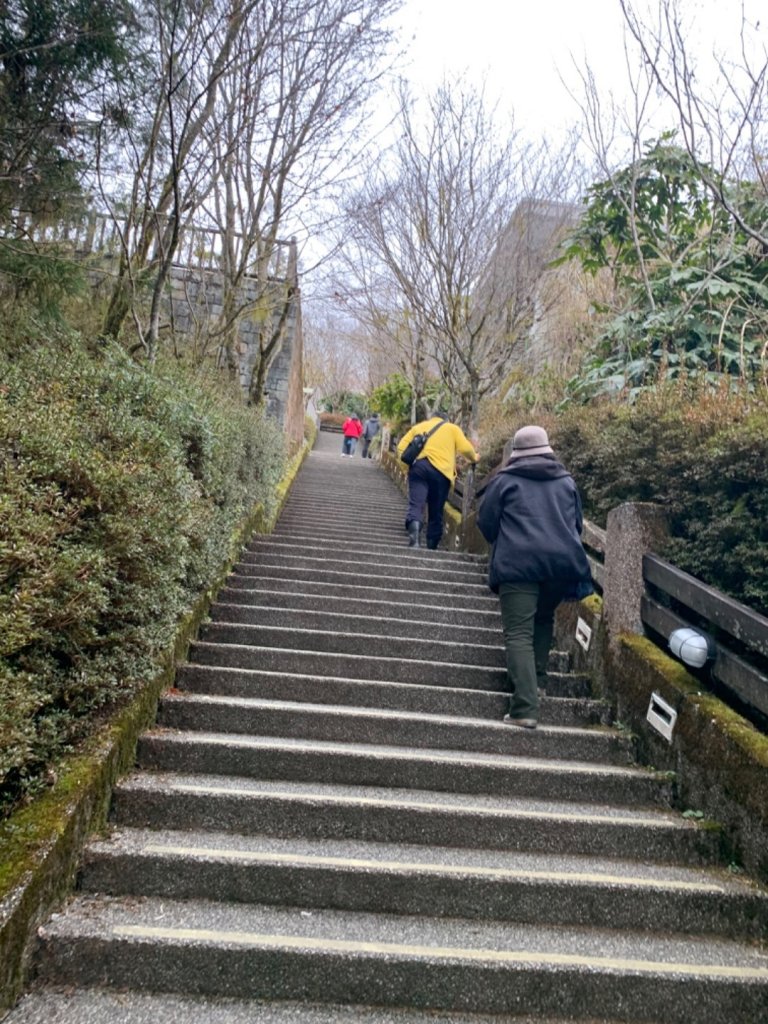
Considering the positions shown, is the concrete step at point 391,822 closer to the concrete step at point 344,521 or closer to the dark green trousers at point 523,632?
the dark green trousers at point 523,632

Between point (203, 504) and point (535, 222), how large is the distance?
742 centimetres

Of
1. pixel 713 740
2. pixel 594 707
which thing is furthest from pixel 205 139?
pixel 713 740

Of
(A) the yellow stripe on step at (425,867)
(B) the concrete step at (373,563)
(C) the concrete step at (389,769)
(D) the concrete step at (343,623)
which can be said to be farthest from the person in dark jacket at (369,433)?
(A) the yellow stripe on step at (425,867)

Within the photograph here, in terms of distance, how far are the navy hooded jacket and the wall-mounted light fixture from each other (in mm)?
605

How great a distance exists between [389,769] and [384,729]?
0.35m

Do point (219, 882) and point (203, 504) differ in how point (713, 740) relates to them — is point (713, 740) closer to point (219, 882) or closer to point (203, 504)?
point (219, 882)

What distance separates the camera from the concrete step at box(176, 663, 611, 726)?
3.69 meters

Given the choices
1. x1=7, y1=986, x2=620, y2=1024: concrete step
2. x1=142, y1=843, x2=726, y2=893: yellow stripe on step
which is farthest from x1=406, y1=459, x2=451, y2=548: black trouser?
x1=7, y1=986, x2=620, y2=1024: concrete step

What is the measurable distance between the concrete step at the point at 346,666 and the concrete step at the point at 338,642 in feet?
0.57

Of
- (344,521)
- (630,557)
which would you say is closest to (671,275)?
(630,557)

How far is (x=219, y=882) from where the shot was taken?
2.38m

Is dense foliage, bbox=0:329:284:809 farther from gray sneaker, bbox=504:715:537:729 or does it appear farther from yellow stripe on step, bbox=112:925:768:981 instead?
gray sneaker, bbox=504:715:537:729

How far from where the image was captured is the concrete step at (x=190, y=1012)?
1897 millimetres

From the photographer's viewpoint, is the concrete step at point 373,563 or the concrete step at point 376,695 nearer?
the concrete step at point 376,695
